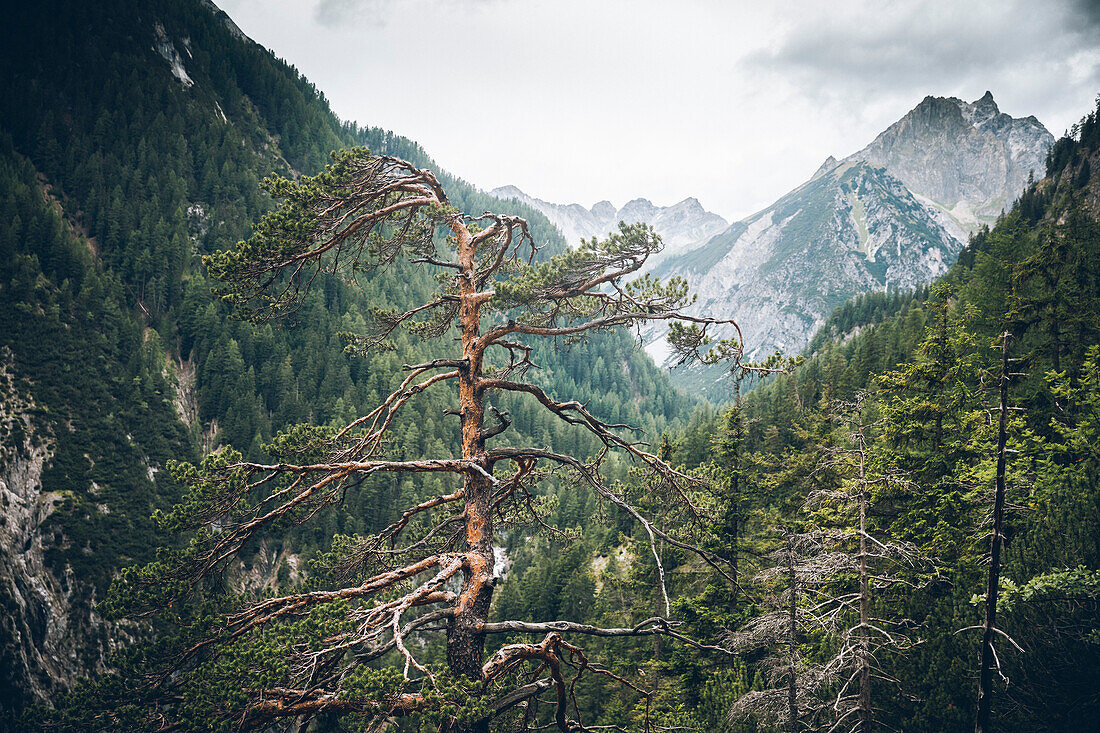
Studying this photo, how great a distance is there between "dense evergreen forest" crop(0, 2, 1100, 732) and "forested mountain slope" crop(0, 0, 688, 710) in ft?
1.57

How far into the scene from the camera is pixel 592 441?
4181 inches

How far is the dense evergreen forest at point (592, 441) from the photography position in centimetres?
805

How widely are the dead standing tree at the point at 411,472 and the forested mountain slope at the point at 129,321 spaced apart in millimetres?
37279

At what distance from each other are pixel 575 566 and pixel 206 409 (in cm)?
7094

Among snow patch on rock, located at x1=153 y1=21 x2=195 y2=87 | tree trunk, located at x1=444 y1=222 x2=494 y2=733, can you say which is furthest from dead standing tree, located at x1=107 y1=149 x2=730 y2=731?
snow patch on rock, located at x1=153 y1=21 x2=195 y2=87

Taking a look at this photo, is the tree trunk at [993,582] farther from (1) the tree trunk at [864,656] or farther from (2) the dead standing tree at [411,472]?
(2) the dead standing tree at [411,472]

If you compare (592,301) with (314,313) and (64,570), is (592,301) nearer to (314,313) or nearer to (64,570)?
(64,570)

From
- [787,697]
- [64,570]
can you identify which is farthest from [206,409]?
[787,697]

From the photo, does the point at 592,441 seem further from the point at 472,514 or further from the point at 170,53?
the point at 170,53

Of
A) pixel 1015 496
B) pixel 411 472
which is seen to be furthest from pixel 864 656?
pixel 411 472

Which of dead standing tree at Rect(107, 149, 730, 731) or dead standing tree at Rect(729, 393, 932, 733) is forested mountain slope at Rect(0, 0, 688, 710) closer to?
dead standing tree at Rect(729, 393, 932, 733)

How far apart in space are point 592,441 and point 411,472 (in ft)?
330

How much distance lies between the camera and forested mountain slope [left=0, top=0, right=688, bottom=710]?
52.2 m

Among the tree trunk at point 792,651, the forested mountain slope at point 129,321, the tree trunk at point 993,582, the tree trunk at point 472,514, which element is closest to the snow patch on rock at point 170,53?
the forested mountain slope at point 129,321
